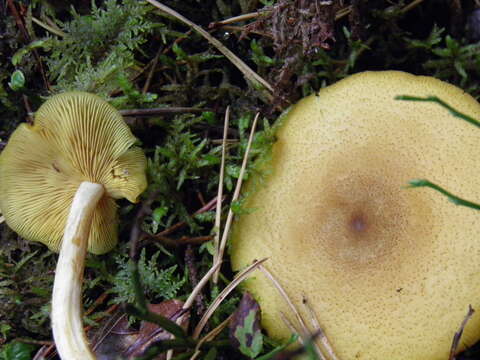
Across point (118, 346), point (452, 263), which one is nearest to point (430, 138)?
point (452, 263)

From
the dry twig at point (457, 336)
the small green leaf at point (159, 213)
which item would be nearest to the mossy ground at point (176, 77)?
the small green leaf at point (159, 213)

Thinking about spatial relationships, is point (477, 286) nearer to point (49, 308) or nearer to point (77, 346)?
point (77, 346)

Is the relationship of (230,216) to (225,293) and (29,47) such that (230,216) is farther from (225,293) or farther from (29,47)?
(29,47)

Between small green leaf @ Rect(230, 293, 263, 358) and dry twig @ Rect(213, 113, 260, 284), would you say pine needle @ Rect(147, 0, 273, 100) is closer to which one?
dry twig @ Rect(213, 113, 260, 284)

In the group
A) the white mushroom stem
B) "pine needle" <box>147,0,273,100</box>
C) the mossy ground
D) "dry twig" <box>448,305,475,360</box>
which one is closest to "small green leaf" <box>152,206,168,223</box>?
the mossy ground

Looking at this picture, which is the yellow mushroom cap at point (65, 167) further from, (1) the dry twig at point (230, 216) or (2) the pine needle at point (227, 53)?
(2) the pine needle at point (227, 53)

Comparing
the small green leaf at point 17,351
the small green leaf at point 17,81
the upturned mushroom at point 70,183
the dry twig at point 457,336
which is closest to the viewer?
the dry twig at point 457,336
